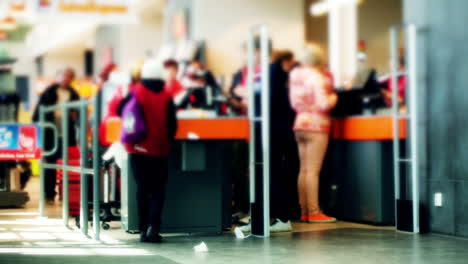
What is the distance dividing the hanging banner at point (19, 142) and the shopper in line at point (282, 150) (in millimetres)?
2474

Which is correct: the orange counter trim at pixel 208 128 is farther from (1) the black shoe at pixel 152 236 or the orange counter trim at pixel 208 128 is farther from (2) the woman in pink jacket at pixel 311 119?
(1) the black shoe at pixel 152 236

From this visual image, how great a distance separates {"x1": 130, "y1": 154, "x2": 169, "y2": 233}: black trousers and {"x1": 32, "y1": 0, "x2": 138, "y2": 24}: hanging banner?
704 cm

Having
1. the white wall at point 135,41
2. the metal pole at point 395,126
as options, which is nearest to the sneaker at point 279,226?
the metal pole at point 395,126

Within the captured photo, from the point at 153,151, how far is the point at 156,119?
259 mm

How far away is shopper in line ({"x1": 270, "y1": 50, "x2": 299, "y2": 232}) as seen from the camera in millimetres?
8016

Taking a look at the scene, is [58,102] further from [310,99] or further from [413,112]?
[413,112]

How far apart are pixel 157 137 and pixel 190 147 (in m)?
0.66

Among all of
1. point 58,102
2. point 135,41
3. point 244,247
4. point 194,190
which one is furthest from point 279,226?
point 135,41

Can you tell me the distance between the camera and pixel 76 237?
24.9 feet

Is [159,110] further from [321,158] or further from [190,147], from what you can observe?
[321,158]

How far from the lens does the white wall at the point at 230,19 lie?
16.1 m

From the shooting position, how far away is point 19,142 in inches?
352

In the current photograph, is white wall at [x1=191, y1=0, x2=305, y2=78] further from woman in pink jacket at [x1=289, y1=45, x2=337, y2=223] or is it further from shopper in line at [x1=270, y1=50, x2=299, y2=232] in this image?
shopper in line at [x1=270, y1=50, x2=299, y2=232]

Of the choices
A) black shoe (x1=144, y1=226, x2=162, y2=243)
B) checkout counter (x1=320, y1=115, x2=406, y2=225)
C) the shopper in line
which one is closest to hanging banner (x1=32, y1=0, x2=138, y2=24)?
checkout counter (x1=320, y1=115, x2=406, y2=225)
